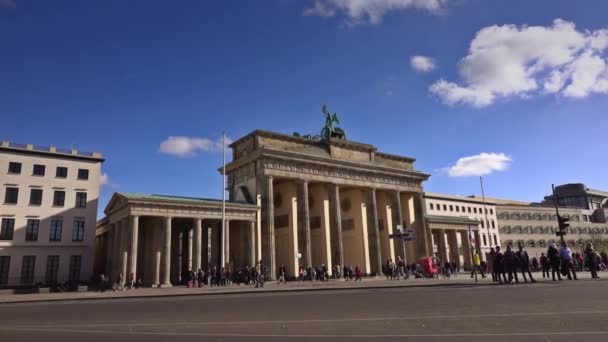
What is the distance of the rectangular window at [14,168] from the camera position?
42384 mm

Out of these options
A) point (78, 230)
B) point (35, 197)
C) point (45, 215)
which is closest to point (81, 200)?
point (78, 230)

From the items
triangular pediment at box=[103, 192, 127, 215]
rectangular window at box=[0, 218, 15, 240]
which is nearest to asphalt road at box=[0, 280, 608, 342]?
triangular pediment at box=[103, 192, 127, 215]

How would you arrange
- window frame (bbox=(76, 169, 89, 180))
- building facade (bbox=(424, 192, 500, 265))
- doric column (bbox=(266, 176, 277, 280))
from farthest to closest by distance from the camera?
building facade (bbox=(424, 192, 500, 265)) → window frame (bbox=(76, 169, 89, 180)) → doric column (bbox=(266, 176, 277, 280))

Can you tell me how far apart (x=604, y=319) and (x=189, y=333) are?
788cm

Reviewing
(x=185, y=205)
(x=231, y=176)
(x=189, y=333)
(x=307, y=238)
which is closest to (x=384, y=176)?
(x=307, y=238)

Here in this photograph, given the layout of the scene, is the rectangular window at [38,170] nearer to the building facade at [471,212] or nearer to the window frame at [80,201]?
the window frame at [80,201]

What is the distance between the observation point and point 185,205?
38719 millimetres

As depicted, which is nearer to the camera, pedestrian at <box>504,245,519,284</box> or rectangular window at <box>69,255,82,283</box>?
pedestrian at <box>504,245,519,284</box>

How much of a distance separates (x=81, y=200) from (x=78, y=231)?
349 cm

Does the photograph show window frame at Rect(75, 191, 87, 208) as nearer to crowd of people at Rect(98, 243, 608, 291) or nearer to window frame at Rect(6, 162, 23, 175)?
window frame at Rect(6, 162, 23, 175)

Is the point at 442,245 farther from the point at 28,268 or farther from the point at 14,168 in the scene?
the point at 14,168

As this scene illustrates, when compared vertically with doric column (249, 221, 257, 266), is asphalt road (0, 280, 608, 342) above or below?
below

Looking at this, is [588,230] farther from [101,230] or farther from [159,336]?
[159,336]

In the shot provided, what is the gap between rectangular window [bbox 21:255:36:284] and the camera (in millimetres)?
40616
